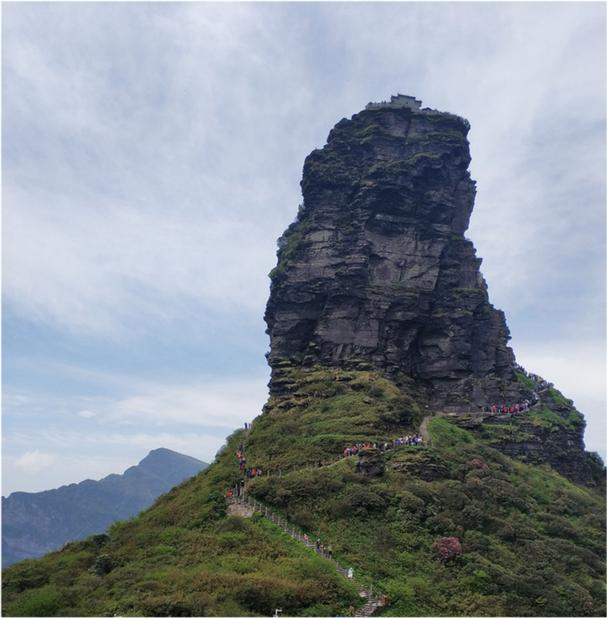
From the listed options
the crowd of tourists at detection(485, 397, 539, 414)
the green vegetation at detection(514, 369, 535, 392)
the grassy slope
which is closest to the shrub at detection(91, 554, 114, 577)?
the grassy slope

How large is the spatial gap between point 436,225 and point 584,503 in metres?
41.8

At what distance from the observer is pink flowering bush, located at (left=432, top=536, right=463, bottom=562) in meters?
41.7

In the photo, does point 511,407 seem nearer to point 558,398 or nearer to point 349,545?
point 558,398

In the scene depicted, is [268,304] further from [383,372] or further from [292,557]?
[292,557]

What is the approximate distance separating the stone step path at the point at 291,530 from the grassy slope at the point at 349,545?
775mm

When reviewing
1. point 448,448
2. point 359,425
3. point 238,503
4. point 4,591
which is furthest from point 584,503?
point 4,591

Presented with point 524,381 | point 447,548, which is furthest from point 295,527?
point 524,381

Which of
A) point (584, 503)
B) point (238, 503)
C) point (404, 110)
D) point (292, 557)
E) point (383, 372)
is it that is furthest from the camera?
point (404, 110)

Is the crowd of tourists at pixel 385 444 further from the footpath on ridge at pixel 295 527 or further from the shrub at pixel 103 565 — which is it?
the shrub at pixel 103 565

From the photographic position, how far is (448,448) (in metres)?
61.1

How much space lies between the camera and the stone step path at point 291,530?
35.6 metres

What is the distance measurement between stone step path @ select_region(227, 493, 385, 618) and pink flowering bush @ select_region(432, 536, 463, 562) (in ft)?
23.3

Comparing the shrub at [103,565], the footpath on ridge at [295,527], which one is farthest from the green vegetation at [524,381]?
the shrub at [103,565]

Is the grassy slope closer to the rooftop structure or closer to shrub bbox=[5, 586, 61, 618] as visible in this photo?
shrub bbox=[5, 586, 61, 618]
